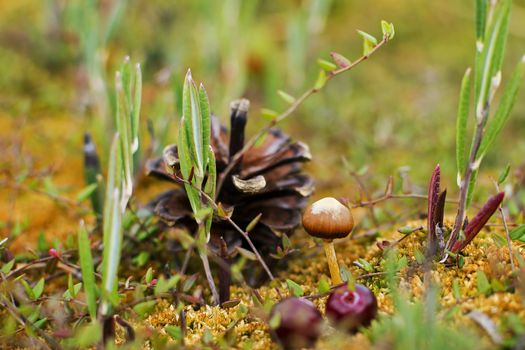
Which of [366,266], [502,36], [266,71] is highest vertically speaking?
[502,36]

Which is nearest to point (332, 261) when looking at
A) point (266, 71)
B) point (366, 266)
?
point (366, 266)

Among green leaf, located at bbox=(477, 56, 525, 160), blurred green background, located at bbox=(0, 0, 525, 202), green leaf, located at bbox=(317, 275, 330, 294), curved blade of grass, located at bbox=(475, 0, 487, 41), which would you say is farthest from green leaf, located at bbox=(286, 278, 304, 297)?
blurred green background, located at bbox=(0, 0, 525, 202)

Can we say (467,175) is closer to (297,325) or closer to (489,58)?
(489,58)

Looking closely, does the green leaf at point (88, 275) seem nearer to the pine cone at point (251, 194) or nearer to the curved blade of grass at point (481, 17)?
the pine cone at point (251, 194)

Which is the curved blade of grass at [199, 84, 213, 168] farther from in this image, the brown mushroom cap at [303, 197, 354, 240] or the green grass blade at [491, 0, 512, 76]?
the green grass blade at [491, 0, 512, 76]

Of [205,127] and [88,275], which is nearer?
[88,275]

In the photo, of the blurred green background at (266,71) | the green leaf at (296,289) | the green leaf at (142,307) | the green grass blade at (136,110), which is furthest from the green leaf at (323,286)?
the blurred green background at (266,71)
